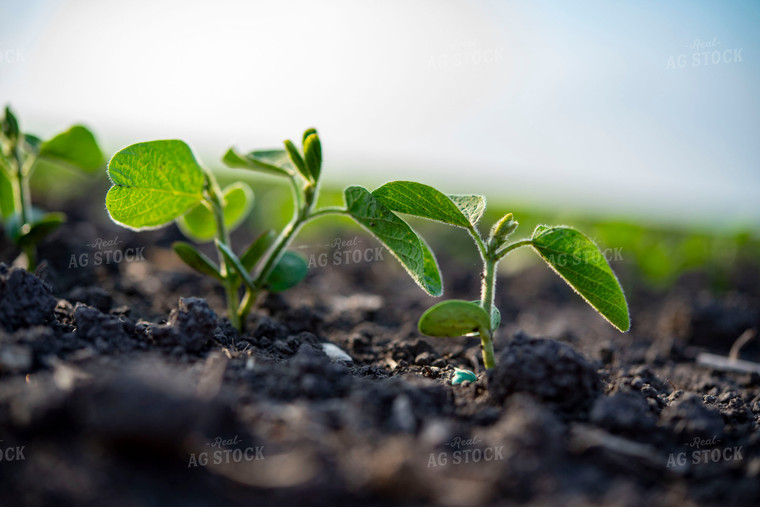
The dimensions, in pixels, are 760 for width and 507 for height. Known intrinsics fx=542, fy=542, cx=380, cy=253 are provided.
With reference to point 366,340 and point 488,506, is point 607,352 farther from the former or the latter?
point 488,506

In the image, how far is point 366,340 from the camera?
2004mm

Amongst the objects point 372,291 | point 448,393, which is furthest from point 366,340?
point 372,291

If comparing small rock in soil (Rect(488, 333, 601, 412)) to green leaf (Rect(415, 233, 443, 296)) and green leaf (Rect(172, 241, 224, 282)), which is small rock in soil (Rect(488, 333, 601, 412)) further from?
green leaf (Rect(172, 241, 224, 282))

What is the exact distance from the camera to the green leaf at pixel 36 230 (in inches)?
78.0

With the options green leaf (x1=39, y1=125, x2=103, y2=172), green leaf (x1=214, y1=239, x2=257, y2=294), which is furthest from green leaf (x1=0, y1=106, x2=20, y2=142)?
green leaf (x1=214, y1=239, x2=257, y2=294)

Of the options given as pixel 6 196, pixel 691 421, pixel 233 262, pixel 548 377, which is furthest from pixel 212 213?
pixel 691 421

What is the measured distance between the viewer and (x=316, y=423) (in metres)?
1.01

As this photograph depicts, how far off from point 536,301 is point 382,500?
301cm

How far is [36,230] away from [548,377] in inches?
72.9

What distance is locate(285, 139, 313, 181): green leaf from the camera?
1605mm
